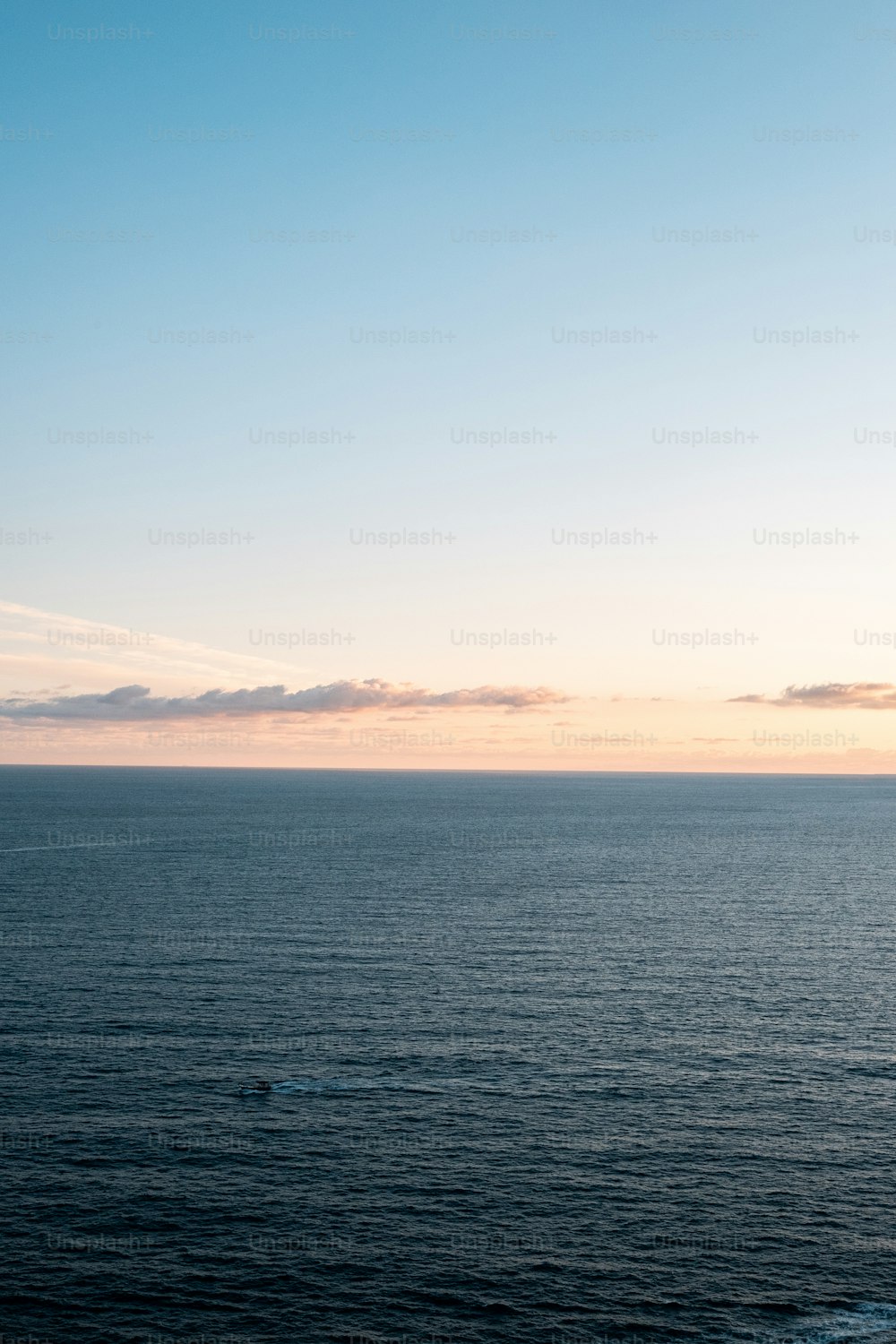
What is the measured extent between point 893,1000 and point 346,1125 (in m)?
60.2

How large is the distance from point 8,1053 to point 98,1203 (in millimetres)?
25509

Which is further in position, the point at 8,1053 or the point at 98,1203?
the point at 8,1053

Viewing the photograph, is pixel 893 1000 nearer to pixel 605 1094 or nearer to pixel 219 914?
pixel 605 1094

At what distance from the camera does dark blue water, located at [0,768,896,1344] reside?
164ft

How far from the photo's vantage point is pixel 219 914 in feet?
458

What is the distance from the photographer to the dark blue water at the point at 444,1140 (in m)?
49.8

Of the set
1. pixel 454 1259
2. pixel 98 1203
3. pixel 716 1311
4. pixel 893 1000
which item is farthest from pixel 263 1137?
pixel 893 1000

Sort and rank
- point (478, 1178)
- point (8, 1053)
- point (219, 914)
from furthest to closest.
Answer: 1. point (219, 914)
2. point (8, 1053)
3. point (478, 1178)

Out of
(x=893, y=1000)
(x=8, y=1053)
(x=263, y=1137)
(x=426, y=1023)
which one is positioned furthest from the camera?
(x=893, y=1000)

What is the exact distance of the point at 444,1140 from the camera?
217ft

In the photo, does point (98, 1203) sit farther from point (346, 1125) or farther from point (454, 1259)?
point (454, 1259)

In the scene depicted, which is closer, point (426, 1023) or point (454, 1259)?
point (454, 1259)

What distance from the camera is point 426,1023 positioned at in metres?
89.2

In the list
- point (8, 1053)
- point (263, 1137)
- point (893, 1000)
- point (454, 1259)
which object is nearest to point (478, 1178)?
point (454, 1259)
